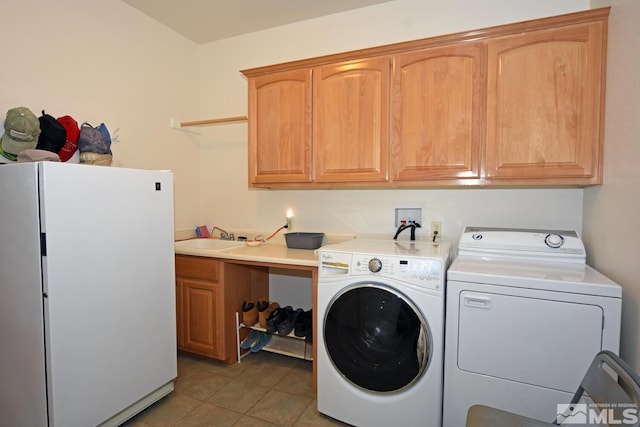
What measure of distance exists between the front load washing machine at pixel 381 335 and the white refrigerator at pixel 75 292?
100cm

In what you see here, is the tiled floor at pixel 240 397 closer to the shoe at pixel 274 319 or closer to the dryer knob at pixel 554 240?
the shoe at pixel 274 319

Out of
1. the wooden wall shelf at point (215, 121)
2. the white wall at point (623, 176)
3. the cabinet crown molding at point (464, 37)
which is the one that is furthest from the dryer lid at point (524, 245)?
the wooden wall shelf at point (215, 121)

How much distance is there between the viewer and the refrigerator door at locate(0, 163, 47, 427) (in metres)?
1.41

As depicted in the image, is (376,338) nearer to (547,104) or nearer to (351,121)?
(351,121)

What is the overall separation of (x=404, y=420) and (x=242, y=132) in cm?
244

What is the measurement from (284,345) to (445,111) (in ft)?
6.48

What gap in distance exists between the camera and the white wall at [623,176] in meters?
1.27

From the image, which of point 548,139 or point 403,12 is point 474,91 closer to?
point 548,139

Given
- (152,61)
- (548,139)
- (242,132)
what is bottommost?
(548,139)

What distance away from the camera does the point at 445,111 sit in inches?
74.7

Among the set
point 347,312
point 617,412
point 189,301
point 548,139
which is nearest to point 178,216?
point 189,301

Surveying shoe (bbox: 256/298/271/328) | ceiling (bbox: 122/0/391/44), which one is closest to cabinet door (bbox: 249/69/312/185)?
ceiling (bbox: 122/0/391/44)

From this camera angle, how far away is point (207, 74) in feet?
10.1

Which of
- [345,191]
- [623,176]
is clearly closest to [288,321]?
[345,191]
